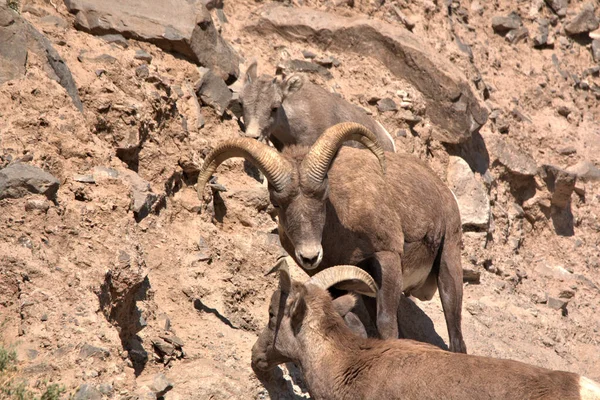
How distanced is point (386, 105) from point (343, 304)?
6895 millimetres

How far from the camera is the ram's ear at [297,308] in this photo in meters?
7.36

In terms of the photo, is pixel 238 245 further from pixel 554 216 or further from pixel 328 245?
pixel 554 216

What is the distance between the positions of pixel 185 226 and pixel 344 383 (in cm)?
357

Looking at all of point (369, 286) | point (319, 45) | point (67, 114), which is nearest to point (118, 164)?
point (67, 114)

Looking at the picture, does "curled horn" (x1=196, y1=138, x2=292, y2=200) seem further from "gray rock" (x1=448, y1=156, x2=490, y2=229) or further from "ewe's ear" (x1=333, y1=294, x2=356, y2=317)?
"gray rock" (x1=448, y1=156, x2=490, y2=229)

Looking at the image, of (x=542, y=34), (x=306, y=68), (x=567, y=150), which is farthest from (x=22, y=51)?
(x=542, y=34)

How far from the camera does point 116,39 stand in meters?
11.2

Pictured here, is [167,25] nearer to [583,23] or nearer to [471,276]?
[471,276]

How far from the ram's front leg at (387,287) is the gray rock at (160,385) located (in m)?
2.25

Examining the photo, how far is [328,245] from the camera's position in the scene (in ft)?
28.9

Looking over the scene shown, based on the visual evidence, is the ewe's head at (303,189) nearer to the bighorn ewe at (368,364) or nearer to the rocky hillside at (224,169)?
the bighorn ewe at (368,364)

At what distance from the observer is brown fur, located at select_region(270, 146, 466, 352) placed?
8.45 meters

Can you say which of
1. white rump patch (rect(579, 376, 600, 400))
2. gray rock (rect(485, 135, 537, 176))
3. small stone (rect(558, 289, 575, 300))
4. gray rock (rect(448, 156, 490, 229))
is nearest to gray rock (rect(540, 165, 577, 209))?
gray rock (rect(485, 135, 537, 176))

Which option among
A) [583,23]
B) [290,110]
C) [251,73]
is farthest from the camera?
[583,23]
